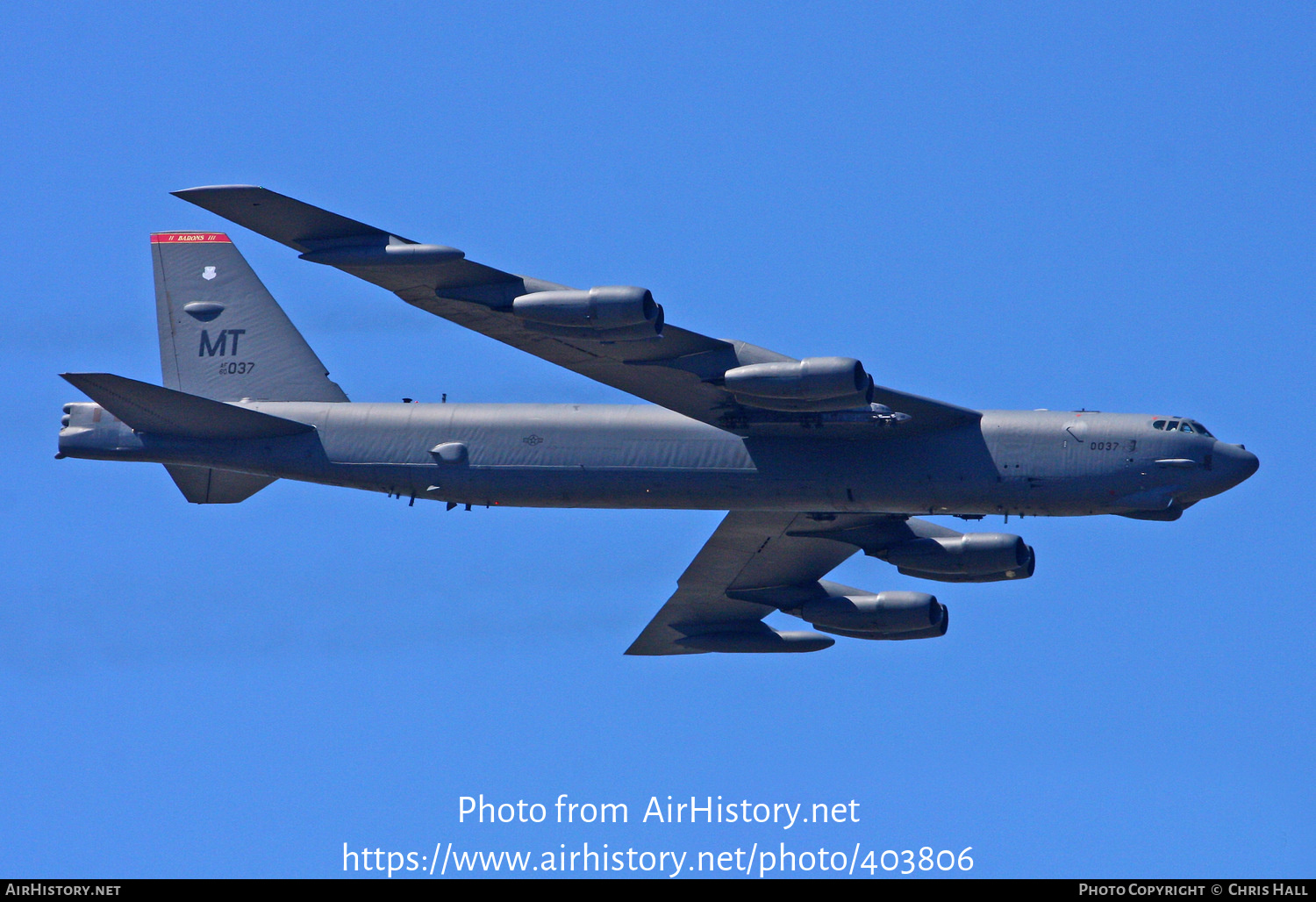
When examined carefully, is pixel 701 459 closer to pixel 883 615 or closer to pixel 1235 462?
pixel 883 615

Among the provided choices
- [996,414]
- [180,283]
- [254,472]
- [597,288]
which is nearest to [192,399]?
[254,472]

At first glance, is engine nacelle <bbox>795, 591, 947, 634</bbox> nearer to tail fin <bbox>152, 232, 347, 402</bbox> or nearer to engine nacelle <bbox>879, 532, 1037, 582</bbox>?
engine nacelle <bbox>879, 532, 1037, 582</bbox>

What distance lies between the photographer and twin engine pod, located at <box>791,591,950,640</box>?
4084 centimetres

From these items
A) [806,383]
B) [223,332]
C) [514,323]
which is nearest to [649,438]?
[514,323]

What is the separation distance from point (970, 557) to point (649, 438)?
305 inches

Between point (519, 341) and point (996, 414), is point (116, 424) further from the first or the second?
point (996, 414)

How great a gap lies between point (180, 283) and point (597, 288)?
13.7m

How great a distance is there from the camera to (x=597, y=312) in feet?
107

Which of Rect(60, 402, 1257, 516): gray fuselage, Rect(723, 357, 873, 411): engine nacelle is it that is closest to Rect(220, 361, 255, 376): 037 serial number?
Rect(60, 402, 1257, 516): gray fuselage

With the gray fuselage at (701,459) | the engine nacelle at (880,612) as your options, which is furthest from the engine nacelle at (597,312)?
the engine nacelle at (880,612)

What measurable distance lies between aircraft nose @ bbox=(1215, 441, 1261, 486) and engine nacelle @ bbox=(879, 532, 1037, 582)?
513cm

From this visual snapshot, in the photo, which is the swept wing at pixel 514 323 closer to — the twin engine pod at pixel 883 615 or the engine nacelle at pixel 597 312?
the engine nacelle at pixel 597 312

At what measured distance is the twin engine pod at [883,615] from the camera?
40844 millimetres
